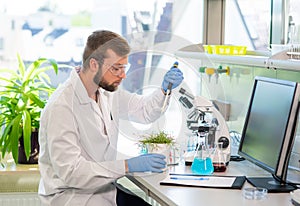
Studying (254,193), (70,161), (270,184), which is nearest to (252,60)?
(270,184)

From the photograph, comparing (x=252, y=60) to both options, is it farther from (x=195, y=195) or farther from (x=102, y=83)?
(x=195, y=195)

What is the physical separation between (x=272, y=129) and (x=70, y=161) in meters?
0.78

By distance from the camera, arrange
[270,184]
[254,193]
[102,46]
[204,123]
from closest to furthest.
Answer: [254,193] < [270,184] < [102,46] < [204,123]

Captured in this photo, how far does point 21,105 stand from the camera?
362 centimetres

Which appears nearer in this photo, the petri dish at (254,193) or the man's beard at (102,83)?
the petri dish at (254,193)

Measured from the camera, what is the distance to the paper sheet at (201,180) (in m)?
2.42

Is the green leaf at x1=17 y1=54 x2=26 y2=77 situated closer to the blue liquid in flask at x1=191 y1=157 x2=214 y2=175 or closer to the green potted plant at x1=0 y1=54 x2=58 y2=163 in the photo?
the green potted plant at x1=0 y1=54 x2=58 y2=163

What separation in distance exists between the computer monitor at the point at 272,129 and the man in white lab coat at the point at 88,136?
356 millimetres

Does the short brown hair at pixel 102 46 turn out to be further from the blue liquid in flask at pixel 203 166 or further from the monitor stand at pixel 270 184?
the monitor stand at pixel 270 184

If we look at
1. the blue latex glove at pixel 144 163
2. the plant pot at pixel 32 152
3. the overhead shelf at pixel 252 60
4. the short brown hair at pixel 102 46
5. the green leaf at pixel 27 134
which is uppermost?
the short brown hair at pixel 102 46

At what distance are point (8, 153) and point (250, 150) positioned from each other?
4.98 feet

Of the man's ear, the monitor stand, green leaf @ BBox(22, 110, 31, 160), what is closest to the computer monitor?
the monitor stand

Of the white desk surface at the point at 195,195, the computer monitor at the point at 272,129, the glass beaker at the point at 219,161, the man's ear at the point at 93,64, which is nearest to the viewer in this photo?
the white desk surface at the point at 195,195

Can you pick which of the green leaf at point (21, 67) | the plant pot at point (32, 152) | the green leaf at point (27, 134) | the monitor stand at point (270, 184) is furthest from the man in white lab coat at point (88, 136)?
the green leaf at point (21, 67)
